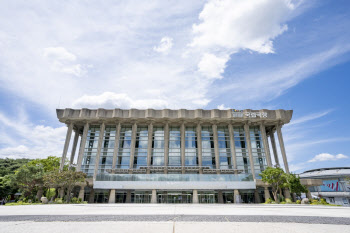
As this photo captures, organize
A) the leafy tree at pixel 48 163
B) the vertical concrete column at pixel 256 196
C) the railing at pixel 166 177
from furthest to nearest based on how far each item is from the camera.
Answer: the leafy tree at pixel 48 163 → the vertical concrete column at pixel 256 196 → the railing at pixel 166 177

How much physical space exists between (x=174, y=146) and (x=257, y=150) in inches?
956

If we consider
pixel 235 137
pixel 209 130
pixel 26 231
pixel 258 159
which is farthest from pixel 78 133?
pixel 26 231

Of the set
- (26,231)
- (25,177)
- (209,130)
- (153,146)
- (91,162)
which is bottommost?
(26,231)

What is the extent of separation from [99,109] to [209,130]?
33142mm

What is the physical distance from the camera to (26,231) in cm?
627

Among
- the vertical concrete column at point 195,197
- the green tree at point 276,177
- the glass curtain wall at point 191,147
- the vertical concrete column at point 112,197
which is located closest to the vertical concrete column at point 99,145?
the vertical concrete column at point 112,197

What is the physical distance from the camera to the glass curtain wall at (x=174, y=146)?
5650 cm

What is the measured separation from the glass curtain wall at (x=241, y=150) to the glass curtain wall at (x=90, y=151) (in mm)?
41062

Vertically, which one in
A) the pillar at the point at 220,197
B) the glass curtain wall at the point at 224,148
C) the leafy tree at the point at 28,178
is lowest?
the pillar at the point at 220,197

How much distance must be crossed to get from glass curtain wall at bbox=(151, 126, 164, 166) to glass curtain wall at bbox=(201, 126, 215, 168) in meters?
12.1

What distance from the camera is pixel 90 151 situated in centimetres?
5762

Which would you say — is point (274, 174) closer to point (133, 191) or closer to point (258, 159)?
point (258, 159)

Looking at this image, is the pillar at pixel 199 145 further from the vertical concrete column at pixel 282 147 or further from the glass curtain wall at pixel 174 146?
the vertical concrete column at pixel 282 147

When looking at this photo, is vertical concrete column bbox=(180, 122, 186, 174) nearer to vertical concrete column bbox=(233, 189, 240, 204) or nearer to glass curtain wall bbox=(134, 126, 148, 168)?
glass curtain wall bbox=(134, 126, 148, 168)
